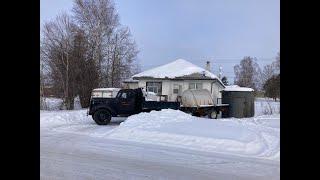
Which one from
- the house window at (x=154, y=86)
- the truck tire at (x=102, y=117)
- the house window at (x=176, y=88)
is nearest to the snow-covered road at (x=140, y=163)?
the truck tire at (x=102, y=117)

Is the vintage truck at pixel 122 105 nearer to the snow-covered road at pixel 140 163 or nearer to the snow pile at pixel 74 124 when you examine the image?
the snow pile at pixel 74 124

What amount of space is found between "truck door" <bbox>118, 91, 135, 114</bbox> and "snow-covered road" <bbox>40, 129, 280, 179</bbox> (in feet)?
28.5

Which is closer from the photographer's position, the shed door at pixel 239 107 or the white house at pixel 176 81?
the shed door at pixel 239 107

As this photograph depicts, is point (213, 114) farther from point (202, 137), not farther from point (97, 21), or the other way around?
point (97, 21)

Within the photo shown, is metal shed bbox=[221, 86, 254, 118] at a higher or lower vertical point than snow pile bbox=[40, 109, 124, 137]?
higher

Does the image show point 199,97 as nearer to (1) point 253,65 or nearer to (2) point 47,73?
(2) point 47,73

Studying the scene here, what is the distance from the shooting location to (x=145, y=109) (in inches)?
953

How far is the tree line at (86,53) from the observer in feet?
122

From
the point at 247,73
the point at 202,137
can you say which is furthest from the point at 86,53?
the point at 247,73

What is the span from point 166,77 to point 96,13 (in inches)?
495

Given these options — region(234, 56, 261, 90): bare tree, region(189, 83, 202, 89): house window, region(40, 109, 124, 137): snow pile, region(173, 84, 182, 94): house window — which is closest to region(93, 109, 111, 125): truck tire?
region(40, 109, 124, 137): snow pile

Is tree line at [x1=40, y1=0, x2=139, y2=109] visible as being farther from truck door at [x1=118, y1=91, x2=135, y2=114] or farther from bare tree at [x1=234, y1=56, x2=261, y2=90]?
bare tree at [x1=234, y1=56, x2=261, y2=90]

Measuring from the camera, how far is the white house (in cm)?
3769
